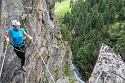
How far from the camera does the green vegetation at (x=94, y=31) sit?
108 metres

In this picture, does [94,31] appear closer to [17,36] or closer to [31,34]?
[31,34]

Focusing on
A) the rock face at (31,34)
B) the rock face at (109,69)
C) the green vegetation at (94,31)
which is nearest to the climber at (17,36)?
the rock face at (31,34)

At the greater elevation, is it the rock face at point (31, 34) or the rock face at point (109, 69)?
the rock face at point (31, 34)

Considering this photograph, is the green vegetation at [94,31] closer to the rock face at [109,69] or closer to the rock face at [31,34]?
the rock face at [31,34]

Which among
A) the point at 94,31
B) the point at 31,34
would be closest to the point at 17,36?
the point at 31,34

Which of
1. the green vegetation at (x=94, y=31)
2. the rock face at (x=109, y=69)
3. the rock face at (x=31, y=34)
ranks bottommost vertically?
the green vegetation at (x=94, y=31)

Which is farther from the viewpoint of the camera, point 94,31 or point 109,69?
point 94,31

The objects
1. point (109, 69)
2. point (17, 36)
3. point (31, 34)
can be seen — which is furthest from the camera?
point (109, 69)

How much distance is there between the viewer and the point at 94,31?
12325 centimetres

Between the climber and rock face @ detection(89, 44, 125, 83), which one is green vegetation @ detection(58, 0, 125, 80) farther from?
the climber

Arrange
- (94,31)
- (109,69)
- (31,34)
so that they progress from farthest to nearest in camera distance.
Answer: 1. (94,31)
2. (109,69)
3. (31,34)

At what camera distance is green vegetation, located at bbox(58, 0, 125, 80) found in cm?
10819

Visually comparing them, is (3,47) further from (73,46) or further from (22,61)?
(73,46)

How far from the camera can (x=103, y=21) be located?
124875 millimetres
